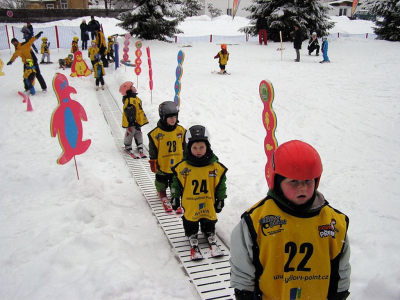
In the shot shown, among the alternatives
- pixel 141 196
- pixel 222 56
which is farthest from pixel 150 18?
pixel 141 196

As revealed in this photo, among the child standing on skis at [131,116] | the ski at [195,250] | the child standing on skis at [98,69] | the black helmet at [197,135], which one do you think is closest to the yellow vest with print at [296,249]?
the black helmet at [197,135]

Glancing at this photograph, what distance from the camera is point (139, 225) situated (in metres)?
4.56

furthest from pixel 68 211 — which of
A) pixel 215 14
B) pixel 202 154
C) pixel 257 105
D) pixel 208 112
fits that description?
pixel 215 14

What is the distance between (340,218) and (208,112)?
8361mm

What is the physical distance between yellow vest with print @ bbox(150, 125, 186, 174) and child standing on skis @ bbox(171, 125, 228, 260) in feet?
3.59

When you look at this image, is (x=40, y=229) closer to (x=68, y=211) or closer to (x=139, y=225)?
(x=68, y=211)

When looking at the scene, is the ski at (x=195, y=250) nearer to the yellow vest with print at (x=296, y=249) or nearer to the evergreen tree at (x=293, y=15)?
the yellow vest with print at (x=296, y=249)

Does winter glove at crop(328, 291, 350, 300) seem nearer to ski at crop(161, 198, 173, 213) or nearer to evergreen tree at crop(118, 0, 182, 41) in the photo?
ski at crop(161, 198, 173, 213)

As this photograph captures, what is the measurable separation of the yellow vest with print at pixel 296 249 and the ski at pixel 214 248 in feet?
6.19

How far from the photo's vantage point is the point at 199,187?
12.4 ft

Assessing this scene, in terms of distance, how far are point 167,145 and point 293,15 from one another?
21.8m

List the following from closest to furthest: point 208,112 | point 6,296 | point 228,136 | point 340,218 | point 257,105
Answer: point 340,218, point 6,296, point 228,136, point 208,112, point 257,105

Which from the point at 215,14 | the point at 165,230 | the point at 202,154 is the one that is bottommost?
the point at 165,230

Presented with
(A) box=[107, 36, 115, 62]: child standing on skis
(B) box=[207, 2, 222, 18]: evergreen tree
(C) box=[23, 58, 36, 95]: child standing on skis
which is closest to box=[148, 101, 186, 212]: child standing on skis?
(C) box=[23, 58, 36, 95]: child standing on skis
